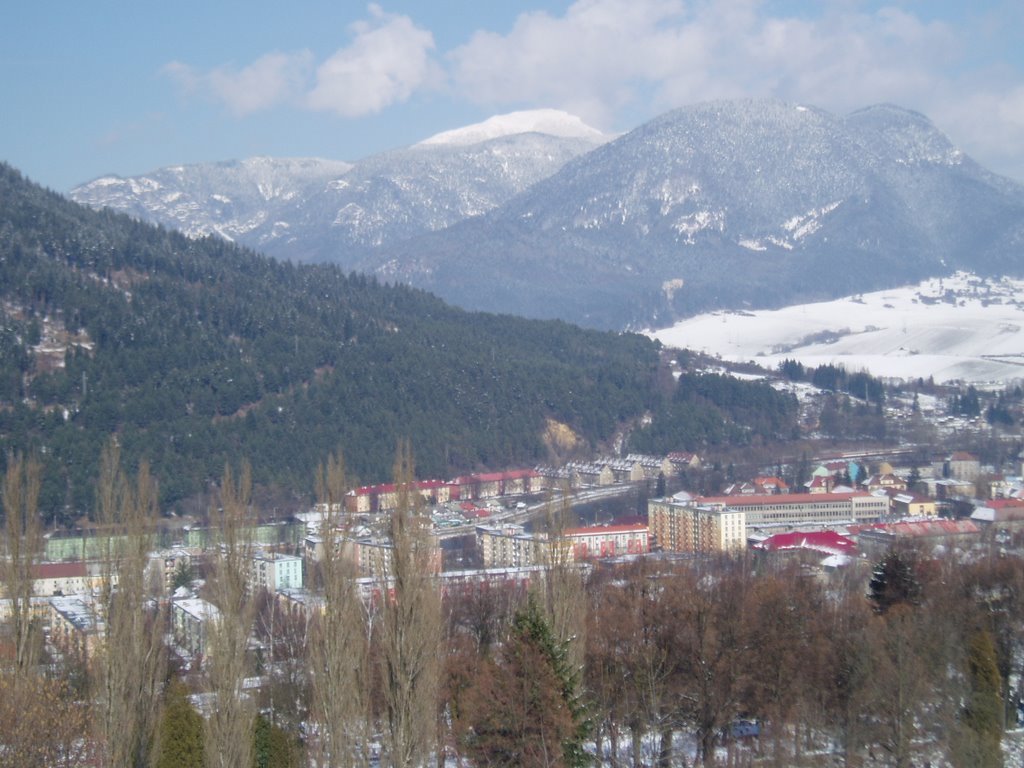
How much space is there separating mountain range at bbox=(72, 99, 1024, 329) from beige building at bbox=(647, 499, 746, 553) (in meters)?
84.9

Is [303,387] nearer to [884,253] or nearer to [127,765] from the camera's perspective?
[127,765]

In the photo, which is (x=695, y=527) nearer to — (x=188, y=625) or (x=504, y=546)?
(x=504, y=546)

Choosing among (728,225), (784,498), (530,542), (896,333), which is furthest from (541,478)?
(728,225)

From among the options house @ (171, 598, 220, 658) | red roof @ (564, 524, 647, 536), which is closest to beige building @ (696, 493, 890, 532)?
red roof @ (564, 524, 647, 536)

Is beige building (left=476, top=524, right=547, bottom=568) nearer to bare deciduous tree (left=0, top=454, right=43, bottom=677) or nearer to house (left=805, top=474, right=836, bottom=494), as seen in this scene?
house (left=805, top=474, right=836, bottom=494)

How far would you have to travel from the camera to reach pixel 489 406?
5147 cm

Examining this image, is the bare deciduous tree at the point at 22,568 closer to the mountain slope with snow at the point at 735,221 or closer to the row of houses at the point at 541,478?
the row of houses at the point at 541,478

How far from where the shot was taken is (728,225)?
142625 millimetres

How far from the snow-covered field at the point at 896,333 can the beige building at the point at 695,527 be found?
4216 cm

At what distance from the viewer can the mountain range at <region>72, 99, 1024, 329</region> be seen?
131375mm

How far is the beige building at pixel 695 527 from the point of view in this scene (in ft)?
111

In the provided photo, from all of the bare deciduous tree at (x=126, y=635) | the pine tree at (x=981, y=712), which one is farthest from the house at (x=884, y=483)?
the bare deciduous tree at (x=126, y=635)

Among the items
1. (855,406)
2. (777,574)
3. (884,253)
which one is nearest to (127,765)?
(777,574)

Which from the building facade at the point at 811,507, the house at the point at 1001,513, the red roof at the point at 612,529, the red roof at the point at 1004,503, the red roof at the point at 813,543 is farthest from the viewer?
the building facade at the point at 811,507
